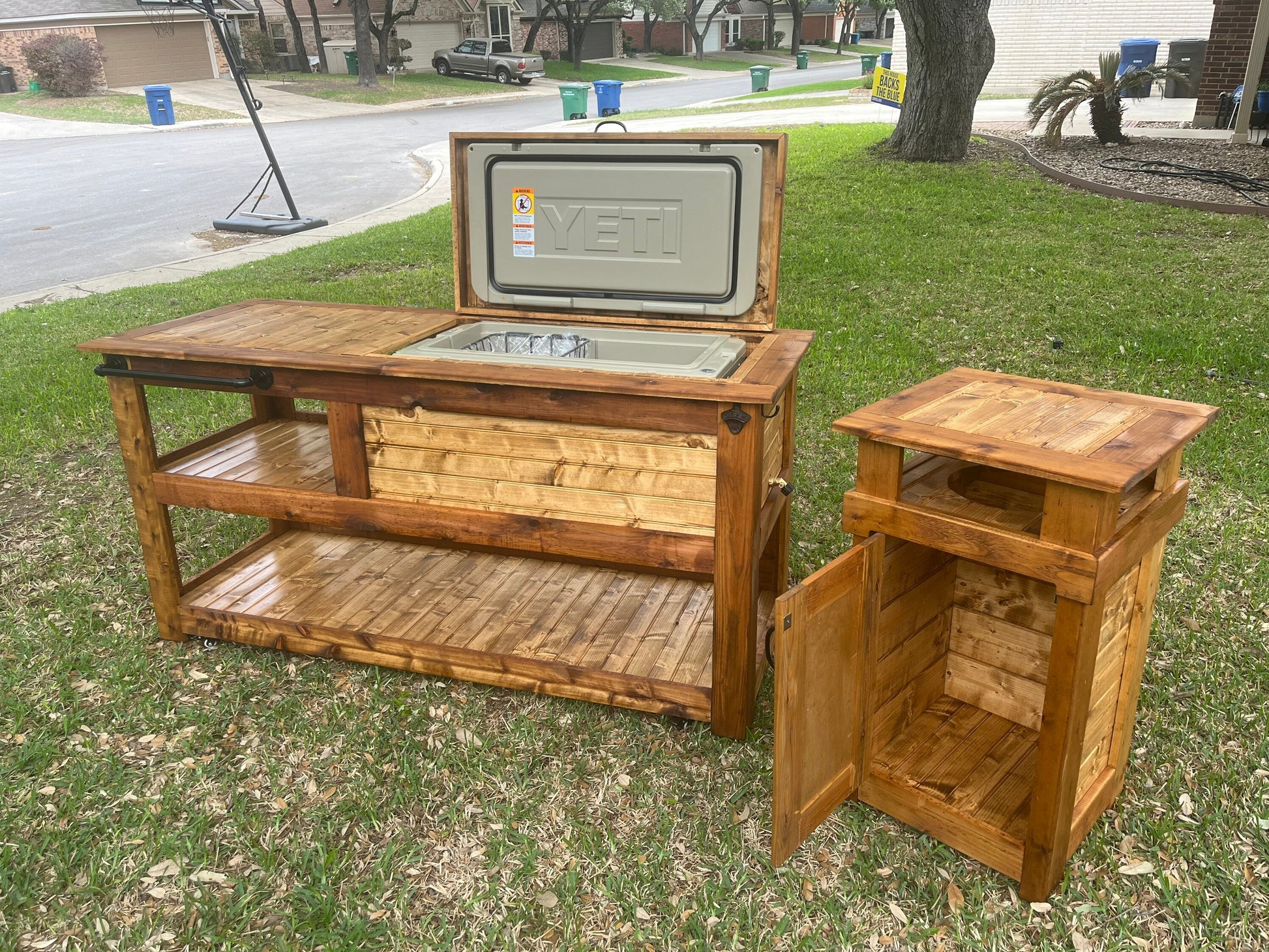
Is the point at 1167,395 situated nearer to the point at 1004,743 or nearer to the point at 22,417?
the point at 1004,743

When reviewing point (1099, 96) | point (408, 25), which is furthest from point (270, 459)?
point (408, 25)

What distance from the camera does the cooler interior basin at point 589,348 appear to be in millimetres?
2771

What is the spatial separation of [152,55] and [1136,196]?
1297 inches

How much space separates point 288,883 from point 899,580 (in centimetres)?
169

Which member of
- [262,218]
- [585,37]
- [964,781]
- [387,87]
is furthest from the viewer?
[585,37]

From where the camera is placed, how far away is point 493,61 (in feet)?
108

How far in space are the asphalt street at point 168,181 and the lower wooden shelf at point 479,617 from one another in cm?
694

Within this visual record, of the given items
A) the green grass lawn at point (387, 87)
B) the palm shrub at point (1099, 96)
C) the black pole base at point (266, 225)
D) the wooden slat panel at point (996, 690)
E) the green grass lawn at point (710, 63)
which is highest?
the green grass lawn at point (710, 63)

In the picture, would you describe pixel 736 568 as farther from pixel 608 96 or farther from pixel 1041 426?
pixel 608 96

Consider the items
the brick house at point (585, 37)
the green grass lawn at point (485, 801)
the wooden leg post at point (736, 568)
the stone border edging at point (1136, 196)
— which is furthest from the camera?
the brick house at point (585, 37)

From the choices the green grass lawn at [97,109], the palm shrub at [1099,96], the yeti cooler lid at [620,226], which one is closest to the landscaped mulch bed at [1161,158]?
the palm shrub at [1099,96]

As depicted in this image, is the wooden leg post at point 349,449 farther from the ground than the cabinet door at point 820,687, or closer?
farther from the ground

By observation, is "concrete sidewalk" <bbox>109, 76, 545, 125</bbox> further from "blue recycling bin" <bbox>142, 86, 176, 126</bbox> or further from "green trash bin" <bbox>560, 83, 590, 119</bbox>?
"green trash bin" <bbox>560, 83, 590, 119</bbox>

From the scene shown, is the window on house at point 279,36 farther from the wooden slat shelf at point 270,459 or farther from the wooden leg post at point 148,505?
the wooden leg post at point 148,505
